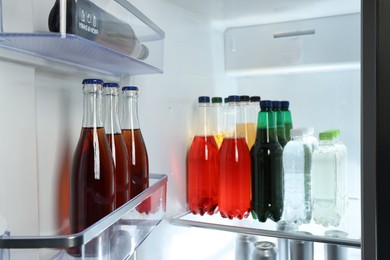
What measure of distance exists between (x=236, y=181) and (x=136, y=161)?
1.23 ft

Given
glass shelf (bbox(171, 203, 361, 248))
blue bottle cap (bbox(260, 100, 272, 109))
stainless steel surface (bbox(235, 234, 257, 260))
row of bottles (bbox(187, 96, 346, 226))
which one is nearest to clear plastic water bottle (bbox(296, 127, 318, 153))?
row of bottles (bbox(187, 96, 346, 226))

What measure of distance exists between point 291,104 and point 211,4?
0.52 meters

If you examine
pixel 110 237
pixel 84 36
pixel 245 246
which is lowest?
pixel 245 246

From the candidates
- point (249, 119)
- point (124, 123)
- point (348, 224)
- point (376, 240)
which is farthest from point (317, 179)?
point (124, 123)

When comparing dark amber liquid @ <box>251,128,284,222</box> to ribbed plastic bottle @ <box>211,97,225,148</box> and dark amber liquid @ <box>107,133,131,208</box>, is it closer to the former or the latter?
ribbed plastic bottle @ <box>211,97,225,148</box>

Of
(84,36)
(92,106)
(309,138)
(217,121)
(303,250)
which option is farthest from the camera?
(217,121)

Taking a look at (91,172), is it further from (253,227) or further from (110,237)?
(253,227)

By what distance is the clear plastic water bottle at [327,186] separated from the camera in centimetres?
103

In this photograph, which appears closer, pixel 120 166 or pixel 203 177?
pixel 120 166

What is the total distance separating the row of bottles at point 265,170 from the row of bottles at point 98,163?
41 cm

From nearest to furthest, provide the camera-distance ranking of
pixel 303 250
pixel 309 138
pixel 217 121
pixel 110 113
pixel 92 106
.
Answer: pixel 92 106, pixel 110 113, pixel 303 250, pixel 309 138, pixel 217 121

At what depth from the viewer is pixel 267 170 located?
42.5 inches

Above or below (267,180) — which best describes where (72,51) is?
above

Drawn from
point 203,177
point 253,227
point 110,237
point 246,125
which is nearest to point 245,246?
point 253,227
